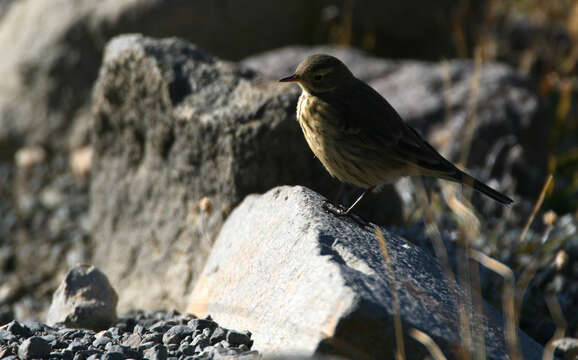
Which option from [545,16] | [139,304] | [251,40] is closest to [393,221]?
[139,304]

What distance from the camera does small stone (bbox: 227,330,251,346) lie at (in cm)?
336

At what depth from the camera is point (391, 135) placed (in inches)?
173

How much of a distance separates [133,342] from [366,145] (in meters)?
1.81

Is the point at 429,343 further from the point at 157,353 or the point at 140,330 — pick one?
the point at 140,330

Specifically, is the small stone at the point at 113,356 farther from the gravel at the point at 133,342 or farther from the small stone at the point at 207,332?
the small stone at the point at 207,332

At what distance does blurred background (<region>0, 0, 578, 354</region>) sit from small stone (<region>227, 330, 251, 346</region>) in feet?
8.18

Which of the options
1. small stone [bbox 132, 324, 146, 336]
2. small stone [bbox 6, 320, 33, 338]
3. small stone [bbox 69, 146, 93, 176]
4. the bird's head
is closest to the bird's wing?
the bird's head

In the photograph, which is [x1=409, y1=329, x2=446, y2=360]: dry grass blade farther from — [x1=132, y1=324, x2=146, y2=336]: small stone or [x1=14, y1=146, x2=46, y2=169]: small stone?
[x1=14, y1=146, x2=46, y2=169]: small stone

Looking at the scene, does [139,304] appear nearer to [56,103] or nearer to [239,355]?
[239,355]

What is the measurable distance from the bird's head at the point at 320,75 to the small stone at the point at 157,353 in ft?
6.45

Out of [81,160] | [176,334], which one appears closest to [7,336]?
[176,334]

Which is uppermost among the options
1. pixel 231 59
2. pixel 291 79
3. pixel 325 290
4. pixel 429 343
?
pixel 291 79

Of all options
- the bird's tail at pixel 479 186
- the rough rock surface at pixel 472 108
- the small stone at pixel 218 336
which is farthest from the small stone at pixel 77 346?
the rough rock surface at pixel 472 108

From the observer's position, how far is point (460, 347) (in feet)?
9.57
